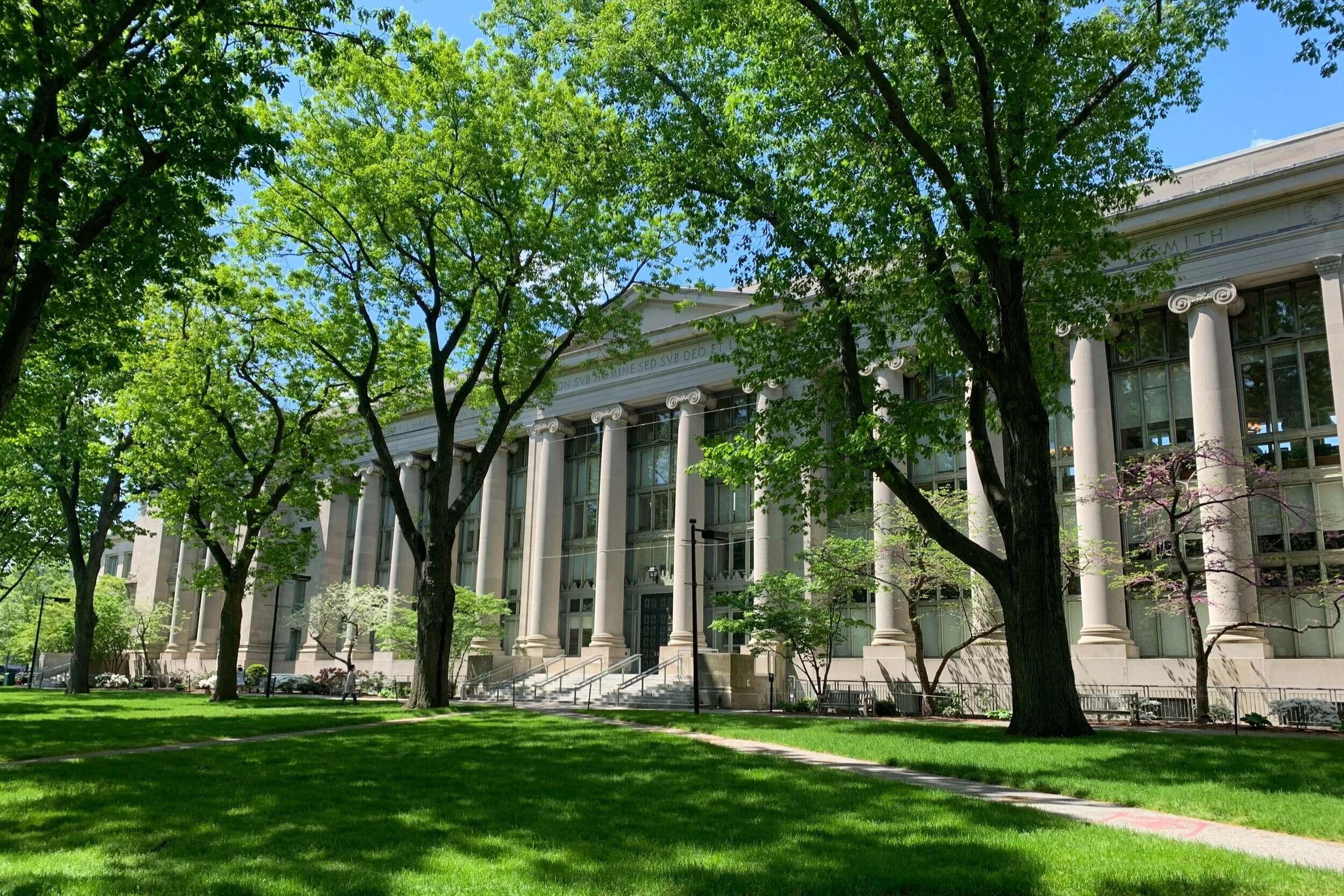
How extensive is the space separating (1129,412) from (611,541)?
2018 centimetres

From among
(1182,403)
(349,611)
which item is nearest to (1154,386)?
(1182,403)

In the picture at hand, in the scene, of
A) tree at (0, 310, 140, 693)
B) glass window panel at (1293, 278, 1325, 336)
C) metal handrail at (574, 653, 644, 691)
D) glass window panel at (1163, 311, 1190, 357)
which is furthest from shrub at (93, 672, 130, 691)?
glass window panel at (1293, 278, 1325, 336)

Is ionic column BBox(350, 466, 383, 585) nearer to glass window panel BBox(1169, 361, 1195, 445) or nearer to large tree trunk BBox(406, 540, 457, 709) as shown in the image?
large tree trunk BBox(406, 540, 457, 709)

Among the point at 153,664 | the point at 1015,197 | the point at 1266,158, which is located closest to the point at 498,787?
the point at 1015,197

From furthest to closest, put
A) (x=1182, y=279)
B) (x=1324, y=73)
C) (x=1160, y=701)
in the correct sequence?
(x=1182, y=279) → (x=1160, y=701) → (x=1324, y=73)

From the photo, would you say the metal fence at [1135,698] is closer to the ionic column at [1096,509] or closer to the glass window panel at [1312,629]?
the ionic column at [1096,509]

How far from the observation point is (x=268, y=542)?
30.5m

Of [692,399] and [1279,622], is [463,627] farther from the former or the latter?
[1279,622]

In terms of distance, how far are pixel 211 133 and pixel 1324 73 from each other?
15.0 meters

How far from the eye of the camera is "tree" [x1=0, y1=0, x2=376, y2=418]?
12391mm

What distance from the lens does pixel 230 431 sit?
29234mm

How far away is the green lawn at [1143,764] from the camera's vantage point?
9.16 meters

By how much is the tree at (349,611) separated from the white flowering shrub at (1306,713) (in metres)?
30.1

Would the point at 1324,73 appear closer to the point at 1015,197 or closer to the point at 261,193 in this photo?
the point at 1015,197
